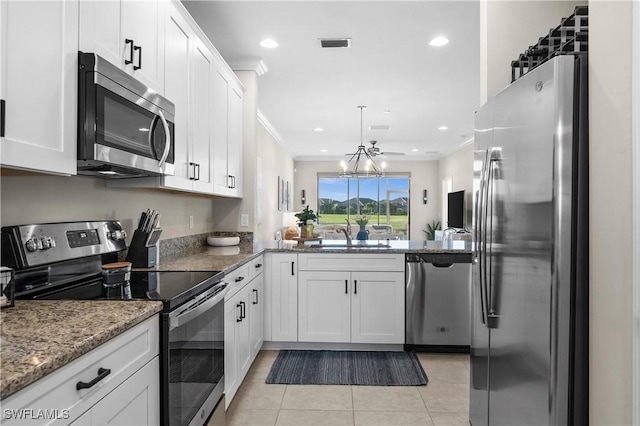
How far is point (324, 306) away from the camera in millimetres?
3578

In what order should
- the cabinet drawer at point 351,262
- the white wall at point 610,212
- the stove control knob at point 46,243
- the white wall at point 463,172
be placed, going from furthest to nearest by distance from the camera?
the white wall at point 463,172 < the cabinet drawer at point 351,262 < the stove control knob at point 46,243 < the white wall at point 610,212

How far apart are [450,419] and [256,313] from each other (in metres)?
1.56

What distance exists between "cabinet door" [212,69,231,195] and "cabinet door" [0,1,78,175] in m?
1.61

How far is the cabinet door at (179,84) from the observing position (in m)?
2.28

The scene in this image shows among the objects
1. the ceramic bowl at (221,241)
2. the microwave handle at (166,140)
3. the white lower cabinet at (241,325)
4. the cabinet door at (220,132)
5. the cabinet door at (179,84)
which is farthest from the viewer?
the ceramic bowl at (221,241)

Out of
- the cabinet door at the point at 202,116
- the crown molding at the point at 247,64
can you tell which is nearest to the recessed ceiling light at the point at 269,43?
the crown molding at the point at 247,64

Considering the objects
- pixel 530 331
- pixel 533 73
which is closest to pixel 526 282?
pixel 530 331

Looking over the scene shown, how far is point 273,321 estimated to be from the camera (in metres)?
3.61

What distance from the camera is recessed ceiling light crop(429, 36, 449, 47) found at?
11.2 ft

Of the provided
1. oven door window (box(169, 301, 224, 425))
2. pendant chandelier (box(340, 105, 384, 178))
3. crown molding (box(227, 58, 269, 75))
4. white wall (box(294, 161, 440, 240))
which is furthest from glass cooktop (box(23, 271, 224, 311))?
white wall (box(294, 161, 440, 240))

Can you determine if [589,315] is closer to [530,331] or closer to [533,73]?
[530,331]

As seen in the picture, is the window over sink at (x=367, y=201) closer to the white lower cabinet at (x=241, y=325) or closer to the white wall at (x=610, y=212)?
the white lower cabinet at (x=241, y=325)

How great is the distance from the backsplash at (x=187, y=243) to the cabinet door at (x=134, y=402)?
1496mm

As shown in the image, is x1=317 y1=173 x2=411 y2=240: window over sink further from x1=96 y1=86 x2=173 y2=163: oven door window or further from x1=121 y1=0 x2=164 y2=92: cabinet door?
x1=96 y1=86 x2=173 y2=163: oven door window
